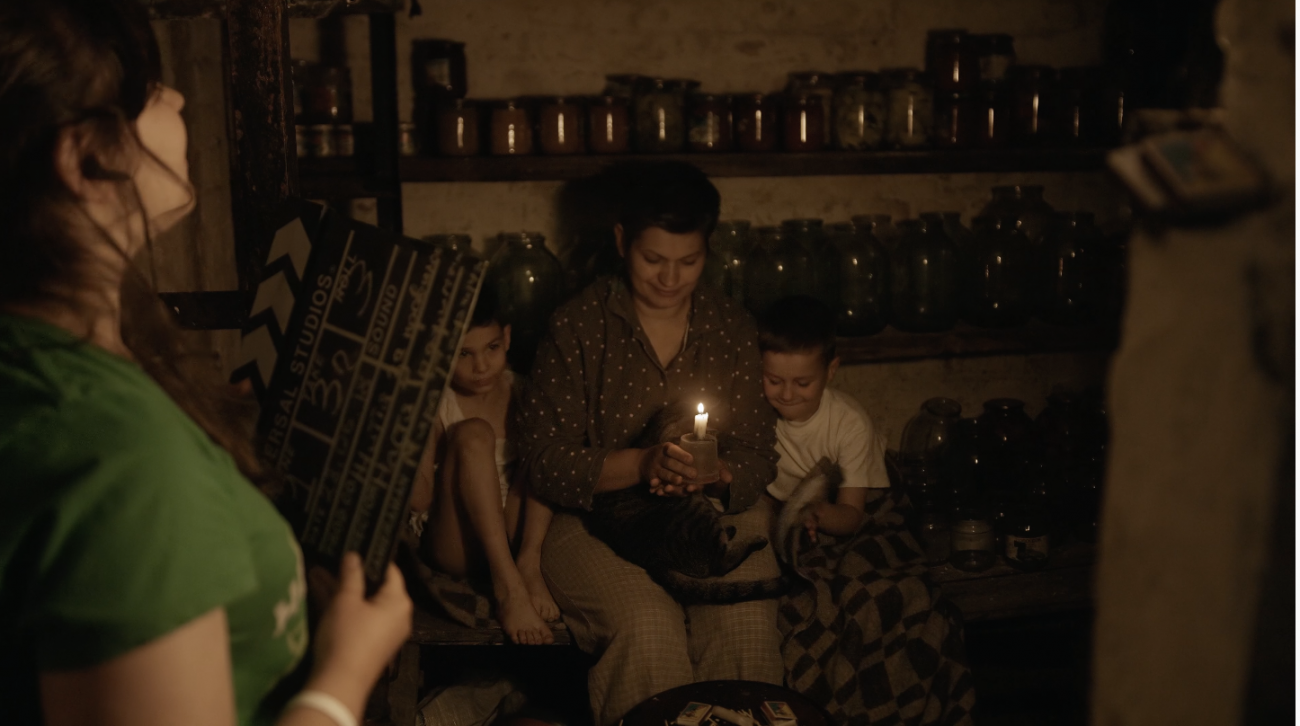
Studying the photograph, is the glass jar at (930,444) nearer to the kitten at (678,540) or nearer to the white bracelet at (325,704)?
the kitten at (678,540)

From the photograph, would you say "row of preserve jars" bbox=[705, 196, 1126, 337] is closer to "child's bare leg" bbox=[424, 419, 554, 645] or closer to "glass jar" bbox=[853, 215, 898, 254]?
"glass jar" bbox=[853, 215, 898, 254]

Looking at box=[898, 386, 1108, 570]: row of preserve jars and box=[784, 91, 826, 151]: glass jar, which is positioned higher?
box=[784, 91, 826, 151]: glass jar

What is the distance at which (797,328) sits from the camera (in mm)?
3127

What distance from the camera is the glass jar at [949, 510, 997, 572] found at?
3219mm

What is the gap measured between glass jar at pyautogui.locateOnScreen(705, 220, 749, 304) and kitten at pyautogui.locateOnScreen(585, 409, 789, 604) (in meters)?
0.68

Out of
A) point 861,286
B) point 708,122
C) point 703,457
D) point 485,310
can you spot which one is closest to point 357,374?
point 703,457

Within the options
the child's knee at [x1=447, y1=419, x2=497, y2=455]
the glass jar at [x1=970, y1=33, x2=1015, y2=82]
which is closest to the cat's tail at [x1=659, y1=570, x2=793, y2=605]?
the child's knee at [x1=447, y1=419, x2=497, y2=455]

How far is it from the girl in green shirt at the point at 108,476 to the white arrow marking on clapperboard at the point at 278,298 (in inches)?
13.9

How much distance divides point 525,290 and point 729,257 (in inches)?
25.5

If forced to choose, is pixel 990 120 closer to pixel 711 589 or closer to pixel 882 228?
pixel 882 228

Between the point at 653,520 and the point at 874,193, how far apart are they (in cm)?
165

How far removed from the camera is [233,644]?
1004 mm

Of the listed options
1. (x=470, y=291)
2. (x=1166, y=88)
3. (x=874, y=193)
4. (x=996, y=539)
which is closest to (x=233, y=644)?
(x=470, y=291)

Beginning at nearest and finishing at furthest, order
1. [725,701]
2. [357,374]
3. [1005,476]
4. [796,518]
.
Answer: [357,374] → [725,701] → [796,518] → [1005,476]
